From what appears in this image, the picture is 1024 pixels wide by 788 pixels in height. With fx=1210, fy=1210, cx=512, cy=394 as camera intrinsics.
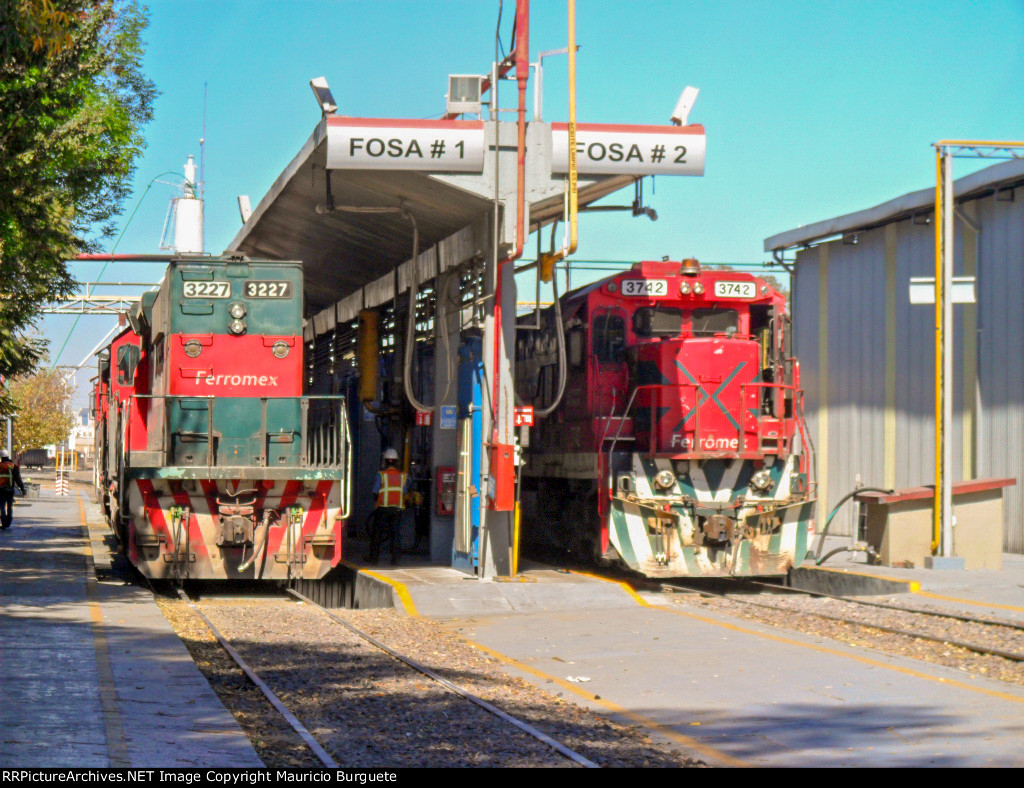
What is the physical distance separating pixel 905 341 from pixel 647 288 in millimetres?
9163

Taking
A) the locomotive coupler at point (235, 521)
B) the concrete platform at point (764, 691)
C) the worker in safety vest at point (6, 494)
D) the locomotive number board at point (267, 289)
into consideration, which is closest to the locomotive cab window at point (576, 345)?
the locomotive number board at point (267, 289)

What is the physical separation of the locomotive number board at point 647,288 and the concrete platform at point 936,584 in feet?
14.2

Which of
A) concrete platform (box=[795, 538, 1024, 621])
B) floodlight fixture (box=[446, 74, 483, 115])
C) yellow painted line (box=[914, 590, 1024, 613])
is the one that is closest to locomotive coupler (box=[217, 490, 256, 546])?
floodlight fixture (box=[446, 74, 483, 115])

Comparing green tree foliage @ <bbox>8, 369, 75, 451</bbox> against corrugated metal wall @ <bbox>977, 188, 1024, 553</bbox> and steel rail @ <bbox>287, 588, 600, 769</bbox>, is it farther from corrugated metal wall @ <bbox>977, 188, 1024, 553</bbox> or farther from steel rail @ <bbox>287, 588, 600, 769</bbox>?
steel rail @ <bbox>287, 588, 600, 769</bbox>

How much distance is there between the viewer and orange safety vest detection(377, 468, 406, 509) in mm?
16359

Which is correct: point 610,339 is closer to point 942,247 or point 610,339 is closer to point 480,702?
point 942,247

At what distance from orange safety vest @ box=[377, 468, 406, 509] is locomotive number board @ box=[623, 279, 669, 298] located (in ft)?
13.2

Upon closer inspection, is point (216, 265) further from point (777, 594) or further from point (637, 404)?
point (777, 594)

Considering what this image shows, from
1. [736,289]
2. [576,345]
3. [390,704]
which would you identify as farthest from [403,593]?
[736,289]

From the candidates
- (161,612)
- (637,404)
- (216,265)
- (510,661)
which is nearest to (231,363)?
(216,265)

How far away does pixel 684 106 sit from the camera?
44.1 feet

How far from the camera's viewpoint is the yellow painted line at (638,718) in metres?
6.53

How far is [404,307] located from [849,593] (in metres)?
7.63

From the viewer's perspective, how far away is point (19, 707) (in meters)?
7.00
